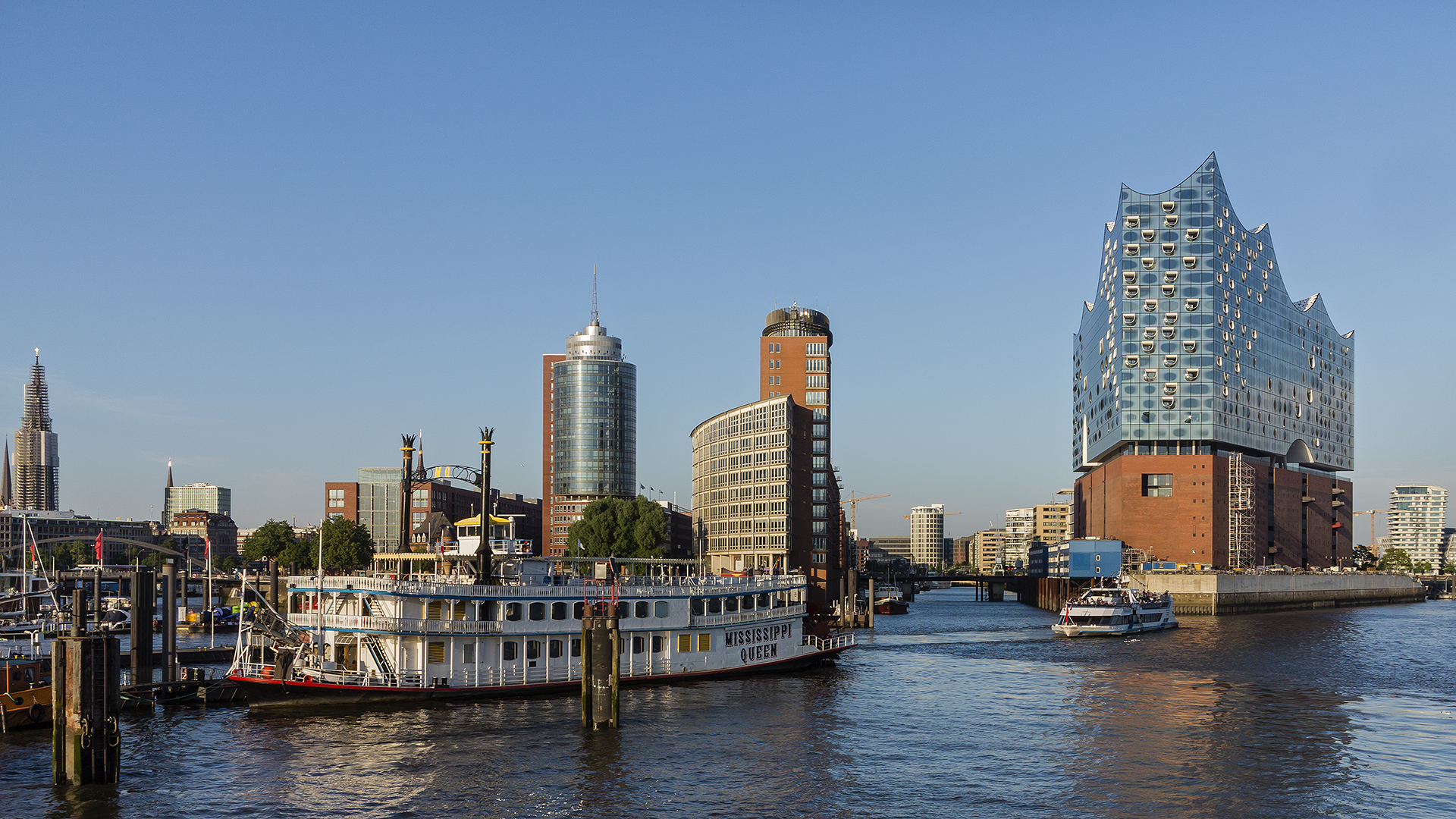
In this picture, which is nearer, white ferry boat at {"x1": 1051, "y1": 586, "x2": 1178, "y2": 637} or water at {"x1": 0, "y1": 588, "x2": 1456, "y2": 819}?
water at {"x1": 0, "y1": 588, "x2": 1456, "y2": 819}

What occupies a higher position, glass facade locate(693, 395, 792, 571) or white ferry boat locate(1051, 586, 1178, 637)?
glass facade locate(693, 395, 792, 571)

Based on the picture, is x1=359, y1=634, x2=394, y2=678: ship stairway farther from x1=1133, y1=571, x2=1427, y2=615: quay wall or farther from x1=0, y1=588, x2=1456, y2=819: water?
x1=1133, y1=571, x2=1427, y2=615: quay wall

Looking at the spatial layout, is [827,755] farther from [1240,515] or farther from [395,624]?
[1240,515]

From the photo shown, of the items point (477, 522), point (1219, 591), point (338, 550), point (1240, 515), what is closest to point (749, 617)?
point (477, 522)

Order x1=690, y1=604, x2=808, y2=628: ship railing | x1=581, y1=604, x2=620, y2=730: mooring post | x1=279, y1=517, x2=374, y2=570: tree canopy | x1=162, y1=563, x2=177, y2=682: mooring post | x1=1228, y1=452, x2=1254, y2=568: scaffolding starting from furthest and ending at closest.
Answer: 1. x1=1228, y1=452, x2=1254, y2=568: scaffolding
2. x1=279, y1=517, x2=374, y2=570: tree canopy
3. x1=690, y1=604, x2=808, y2=628: ship railing
4. x1=162, y1=563, x2=177, y2=682: mooring post
5. x1=581, y1=604, x2=620, y2=730: mooring post

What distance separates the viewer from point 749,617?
252 ft

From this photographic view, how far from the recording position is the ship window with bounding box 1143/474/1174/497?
19438 centimetres

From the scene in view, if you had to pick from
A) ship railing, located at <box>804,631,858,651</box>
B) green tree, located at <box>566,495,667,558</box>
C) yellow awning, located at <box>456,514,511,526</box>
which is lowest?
ship railing, located at <box>804,631,858,651</box>

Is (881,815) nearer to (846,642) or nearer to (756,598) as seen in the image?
(756,598)

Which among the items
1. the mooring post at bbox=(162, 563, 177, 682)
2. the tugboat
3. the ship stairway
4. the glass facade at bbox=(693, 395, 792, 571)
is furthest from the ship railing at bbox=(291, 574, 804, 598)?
the glass facade at bbox=(693, 395, 792, 571)

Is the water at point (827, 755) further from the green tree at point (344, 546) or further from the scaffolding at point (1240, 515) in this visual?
the scaffolding at point (1240, 515)

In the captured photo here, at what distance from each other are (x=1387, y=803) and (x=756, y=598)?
42972mm

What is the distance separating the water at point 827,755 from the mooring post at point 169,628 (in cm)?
799

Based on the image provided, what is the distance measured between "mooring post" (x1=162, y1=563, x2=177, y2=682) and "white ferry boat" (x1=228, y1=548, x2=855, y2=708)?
4560mm
